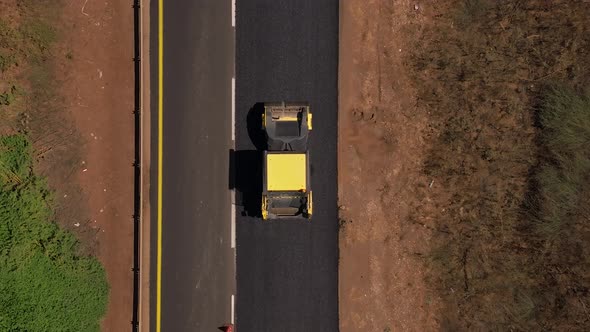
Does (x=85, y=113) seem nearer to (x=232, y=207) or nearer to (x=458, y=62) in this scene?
(x=232, y=207)

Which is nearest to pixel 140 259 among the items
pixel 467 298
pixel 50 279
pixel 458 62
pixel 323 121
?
pixel 50 279

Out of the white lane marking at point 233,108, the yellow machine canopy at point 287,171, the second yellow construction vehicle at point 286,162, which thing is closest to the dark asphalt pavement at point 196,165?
the white lane marking at point 233,108

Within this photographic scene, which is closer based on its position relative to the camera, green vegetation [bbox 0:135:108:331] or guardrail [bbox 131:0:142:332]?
green vegetation [bbox 0:135:108:331]

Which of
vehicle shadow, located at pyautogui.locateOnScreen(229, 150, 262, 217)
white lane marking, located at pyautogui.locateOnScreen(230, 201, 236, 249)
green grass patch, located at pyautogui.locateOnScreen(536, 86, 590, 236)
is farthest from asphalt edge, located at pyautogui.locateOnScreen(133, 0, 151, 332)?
green grass patch, located at pyautogui.locateOnScreen(536, 86, 590, 236)

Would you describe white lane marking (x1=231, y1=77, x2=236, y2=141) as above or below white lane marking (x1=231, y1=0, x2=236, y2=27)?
below

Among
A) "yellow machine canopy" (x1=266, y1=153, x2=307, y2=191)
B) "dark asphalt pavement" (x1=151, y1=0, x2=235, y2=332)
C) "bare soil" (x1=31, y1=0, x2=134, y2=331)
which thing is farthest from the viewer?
"dark asphalt pavement" (x1=151, y1=0, x2=235, y2=332)

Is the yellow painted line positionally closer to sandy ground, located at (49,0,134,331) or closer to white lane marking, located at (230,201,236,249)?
sandy ground, located at (49,0,134,331)

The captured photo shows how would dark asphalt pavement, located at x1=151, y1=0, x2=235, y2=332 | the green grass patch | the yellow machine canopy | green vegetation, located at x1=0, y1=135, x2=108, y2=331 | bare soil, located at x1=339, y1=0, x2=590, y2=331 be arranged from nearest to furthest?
the yellow machine canopy, green vegetation, located at x1=0, y1=135, x2=108, y2=331, the green grass patch, dark asphalt pavement, located at x1=151, y1=0, x2=235, y2=332, bare soil, located at x1=339, y1=0, x2=590, y2=331

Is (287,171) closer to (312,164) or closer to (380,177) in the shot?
(312,164)
